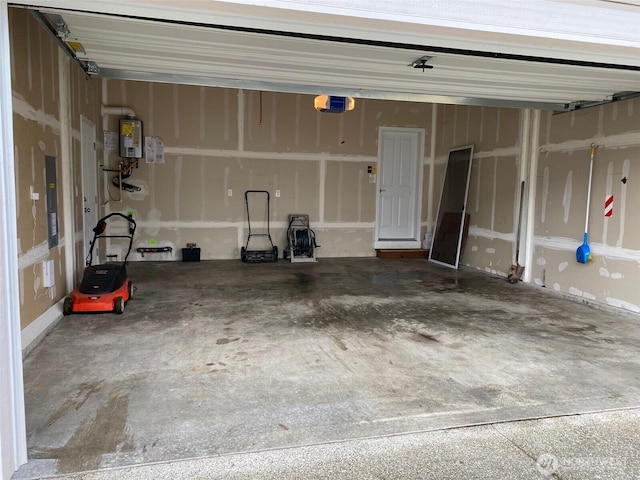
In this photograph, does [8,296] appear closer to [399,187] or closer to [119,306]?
[119,306]

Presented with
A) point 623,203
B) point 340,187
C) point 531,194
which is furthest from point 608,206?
point 340,187

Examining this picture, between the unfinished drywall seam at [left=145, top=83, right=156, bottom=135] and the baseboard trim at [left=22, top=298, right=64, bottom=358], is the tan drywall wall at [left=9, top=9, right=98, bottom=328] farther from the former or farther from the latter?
the unfinished drywall seam at [left=145, top=83, right=156, bottom=135]

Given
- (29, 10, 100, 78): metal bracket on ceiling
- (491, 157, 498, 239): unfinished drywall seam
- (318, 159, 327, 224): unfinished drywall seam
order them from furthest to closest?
1. (318, 159, 327, 224): unfinished drywall seam
2. (491, 157, 498, 239): unfinished drywall seam
3. (29, 10, 100, 78): metal bracket on ceiling

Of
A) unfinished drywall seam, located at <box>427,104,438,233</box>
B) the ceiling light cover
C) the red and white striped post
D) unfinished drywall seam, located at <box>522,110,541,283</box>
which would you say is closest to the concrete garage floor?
unfinished drywall seam, located at <box>522,110,541,283</box>

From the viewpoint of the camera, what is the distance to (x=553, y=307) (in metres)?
4.66

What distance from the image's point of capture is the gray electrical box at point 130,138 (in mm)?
6570

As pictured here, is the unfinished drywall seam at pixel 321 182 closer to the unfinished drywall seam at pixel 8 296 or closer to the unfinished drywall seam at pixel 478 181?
the unfinished drywall seam at pixel 478 181

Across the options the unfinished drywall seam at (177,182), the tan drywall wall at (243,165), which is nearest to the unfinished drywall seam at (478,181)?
the tan drywall wall at (243,165)

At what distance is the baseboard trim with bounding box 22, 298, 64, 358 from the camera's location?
3.07 metres

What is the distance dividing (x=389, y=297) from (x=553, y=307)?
1.74 m

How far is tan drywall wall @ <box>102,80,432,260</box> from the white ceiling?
3.17m

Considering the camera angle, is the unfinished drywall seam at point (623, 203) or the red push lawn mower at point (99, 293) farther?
the unfinished drywall seam at point (623, 203)

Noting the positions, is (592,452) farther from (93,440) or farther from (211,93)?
(211,93)

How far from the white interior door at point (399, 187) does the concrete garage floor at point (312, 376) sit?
10.8ft
